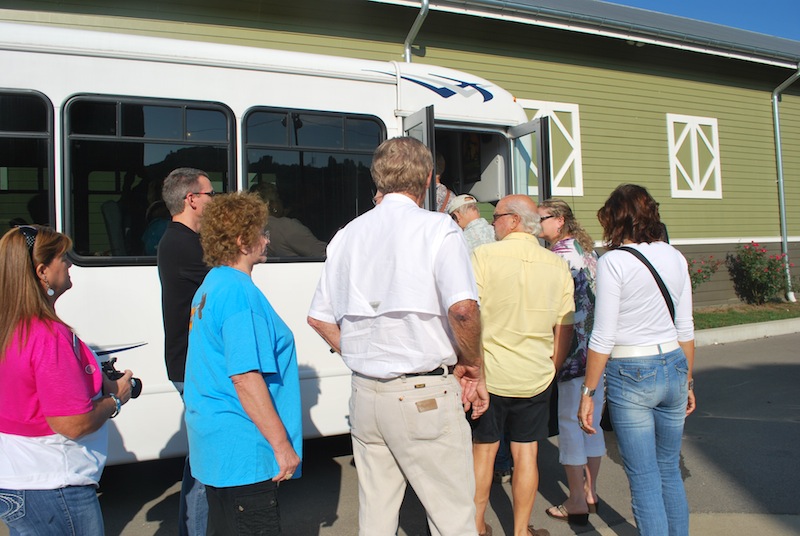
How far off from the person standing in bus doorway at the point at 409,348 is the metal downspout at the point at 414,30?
26.3 ft

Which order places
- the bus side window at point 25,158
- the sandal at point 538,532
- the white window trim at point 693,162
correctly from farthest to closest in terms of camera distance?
the white window trim at point 693,162 < the bus side window at point 25,158 < the sandal at point 538,532

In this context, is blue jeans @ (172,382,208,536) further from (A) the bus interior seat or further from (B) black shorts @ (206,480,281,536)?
(A) the bus interior seat

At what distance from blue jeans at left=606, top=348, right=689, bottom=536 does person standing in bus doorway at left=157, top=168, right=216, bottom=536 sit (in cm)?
208

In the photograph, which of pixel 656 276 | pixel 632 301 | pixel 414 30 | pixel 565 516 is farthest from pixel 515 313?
pixel 414 30

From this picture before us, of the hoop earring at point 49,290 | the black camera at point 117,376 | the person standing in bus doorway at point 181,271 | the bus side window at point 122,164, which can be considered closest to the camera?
the hoop earring at point 49,290

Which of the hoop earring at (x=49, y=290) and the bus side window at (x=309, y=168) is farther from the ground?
the bus side window at (x=309, y=168)

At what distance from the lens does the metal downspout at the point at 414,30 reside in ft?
32.0

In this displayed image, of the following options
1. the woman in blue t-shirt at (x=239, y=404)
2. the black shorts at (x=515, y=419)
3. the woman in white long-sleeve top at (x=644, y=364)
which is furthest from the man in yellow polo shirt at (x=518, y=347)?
the woman in blue t-shirt at (x=239, y=404)

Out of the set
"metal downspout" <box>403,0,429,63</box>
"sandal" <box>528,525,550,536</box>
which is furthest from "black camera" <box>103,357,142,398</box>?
"metal downspout" <box>403,0,429,63</box>

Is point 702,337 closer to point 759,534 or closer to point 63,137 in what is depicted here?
point 759,534

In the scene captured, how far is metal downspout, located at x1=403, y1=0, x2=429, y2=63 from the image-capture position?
32.0ft

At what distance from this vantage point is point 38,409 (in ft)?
7.06

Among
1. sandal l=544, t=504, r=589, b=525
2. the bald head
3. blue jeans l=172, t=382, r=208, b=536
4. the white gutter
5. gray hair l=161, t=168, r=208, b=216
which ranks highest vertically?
the white gutter

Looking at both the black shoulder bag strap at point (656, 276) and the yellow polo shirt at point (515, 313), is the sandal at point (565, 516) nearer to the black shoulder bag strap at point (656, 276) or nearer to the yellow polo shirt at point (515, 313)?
the yellow polo shirt at point (515, 313)
